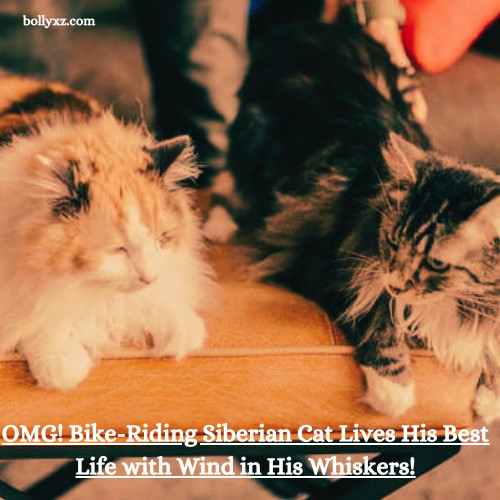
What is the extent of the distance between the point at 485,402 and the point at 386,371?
234 millimetres

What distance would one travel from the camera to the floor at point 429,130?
133cm

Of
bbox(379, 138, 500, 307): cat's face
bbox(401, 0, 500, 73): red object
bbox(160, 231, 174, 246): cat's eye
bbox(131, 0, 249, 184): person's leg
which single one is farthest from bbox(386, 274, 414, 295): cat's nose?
bbox(401, 0, 500, 73): red object

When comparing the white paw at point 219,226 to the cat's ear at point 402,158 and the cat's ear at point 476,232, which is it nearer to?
the cat's ear at point 402,158

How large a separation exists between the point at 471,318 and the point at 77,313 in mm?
646

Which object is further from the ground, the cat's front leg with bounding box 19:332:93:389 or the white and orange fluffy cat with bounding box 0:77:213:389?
the white and orange fluffy cat with bounding box 0:77:213:389

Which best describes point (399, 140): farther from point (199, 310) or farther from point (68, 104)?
point (68, 104)

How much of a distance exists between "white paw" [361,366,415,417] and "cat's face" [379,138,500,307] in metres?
0.14

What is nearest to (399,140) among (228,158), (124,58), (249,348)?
(249,348)

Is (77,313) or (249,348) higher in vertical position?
(77,313)

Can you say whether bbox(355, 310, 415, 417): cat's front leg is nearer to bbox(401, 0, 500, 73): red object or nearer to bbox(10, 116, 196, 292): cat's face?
bbox(10, 116, 196, 292): cat's face

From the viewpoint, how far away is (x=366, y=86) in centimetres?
128

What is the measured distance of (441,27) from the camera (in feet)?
4.74

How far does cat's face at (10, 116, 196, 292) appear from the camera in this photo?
31.1 inches

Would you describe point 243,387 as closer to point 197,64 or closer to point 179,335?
point 179,335
